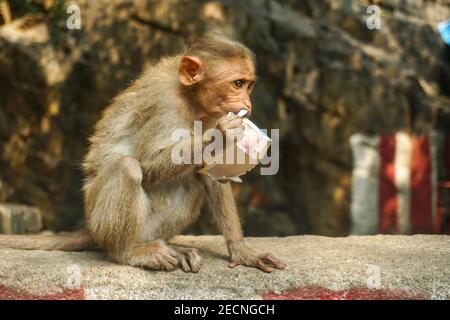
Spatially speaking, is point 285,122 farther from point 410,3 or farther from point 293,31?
point 410,3

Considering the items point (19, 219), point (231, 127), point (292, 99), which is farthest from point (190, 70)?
point (292, 99)

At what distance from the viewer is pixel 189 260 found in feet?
20.1

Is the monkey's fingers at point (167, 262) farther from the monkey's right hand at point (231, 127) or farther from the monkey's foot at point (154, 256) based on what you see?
the monkey's right hand at point (231, 127)

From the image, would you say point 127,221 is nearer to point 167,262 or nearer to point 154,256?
point 154,256

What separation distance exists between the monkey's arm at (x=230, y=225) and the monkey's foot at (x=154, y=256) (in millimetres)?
586

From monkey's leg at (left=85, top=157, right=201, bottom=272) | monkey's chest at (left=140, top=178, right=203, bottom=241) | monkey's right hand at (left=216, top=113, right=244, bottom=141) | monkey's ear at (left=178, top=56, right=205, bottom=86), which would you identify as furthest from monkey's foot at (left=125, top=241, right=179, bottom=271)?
monkey's ear at (left=178, top=56, right=205, bottom=86)

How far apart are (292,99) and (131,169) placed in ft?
24.7

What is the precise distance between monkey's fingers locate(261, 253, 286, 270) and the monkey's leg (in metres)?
0.63

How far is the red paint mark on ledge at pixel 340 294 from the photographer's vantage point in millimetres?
5863

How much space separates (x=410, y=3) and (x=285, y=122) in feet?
11.6

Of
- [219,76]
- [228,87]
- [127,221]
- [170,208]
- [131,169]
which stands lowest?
[127,221]

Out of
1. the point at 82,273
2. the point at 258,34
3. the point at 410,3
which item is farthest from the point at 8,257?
the point at 410,3

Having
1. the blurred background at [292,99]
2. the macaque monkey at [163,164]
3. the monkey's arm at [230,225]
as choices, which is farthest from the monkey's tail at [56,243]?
the blurred background at [292,99]

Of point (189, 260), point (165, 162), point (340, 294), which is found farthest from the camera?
point (189, 260)
